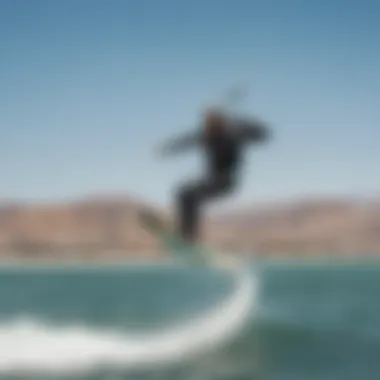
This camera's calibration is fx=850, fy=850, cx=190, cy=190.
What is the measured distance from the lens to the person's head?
49.5 ft

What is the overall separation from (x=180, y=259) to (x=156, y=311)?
43.8m

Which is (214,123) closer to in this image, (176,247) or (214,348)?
(176,247)

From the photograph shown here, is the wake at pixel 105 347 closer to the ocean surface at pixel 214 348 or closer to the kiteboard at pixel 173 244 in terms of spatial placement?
the ocean surface at pixel 214 348

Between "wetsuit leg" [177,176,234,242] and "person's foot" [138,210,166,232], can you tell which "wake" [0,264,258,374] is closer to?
"person's foot" [138,210,166,232]

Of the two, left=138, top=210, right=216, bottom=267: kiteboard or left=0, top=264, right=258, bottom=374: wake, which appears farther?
left=0, top=264, right=258, bottom=374: wake

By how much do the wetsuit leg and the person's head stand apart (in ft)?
3.15

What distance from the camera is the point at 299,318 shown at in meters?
48.7

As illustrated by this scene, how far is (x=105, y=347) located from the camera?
33188 mm

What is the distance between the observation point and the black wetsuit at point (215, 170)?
49.3 feet

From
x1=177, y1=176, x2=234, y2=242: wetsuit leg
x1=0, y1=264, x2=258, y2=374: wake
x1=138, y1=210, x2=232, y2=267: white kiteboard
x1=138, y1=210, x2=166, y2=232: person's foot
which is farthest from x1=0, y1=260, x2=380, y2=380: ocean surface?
x1=177, y1=176, x2=234, y2=242: wetsuit leg

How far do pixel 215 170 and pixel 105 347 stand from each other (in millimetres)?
19203

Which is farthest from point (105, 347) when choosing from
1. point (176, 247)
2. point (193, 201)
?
point (193, 201)

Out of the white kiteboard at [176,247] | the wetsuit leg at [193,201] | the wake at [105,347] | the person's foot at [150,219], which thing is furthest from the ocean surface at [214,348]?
the wetsuit leg at [193,201]

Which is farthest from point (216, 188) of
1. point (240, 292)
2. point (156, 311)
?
point (156, 311)
